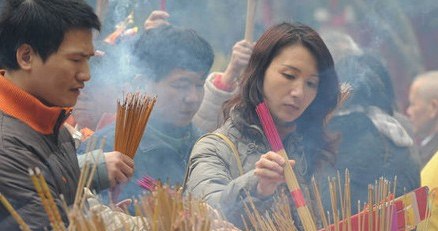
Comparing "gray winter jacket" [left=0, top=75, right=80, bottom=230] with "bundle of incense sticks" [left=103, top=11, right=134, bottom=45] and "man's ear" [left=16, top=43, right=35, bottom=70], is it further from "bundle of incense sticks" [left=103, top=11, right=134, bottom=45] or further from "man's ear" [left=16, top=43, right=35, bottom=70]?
"bundle of incense sticks" [left=103, top=11, right=134, bottom=45]

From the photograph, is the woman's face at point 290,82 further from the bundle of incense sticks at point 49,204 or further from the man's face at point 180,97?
the bundle of incense sticks at point 49,204

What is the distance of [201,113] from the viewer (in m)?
3.67

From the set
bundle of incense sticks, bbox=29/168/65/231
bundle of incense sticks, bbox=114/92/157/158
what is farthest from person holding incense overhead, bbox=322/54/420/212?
bundle of incense sticks, bbox=29/168/65/231

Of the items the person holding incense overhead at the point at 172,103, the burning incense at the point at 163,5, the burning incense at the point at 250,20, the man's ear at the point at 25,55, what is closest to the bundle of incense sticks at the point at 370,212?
the man's ear at the point at 25,55

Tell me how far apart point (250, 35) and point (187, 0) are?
0.36 metres

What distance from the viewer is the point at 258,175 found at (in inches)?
112

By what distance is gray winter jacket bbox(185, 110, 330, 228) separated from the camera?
2857 millimetres

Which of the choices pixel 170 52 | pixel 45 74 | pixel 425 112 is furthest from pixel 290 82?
pixel 425 112

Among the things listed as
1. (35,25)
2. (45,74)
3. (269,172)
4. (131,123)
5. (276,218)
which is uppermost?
(35,25)

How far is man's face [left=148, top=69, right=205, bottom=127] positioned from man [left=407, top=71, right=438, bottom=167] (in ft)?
2.55

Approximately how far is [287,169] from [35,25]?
0.79m

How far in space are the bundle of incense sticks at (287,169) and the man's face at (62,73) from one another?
644 millimetres

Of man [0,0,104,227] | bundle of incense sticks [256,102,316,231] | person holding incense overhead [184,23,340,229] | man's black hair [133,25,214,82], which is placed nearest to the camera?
man [0,0,104,227]

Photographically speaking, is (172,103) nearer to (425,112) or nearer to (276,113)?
(276,113)
